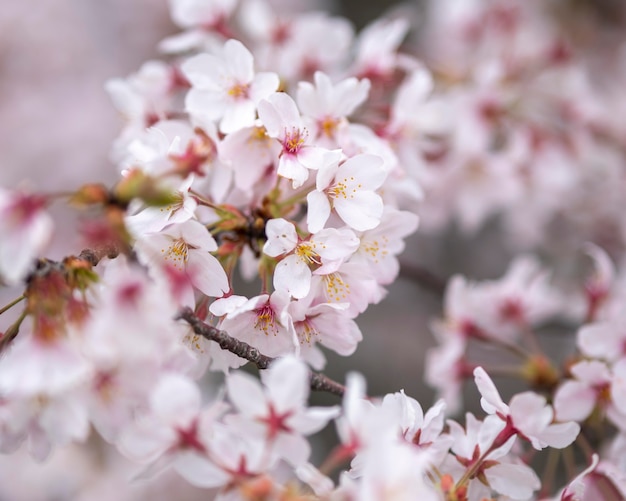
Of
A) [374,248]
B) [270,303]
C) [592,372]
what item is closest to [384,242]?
[374,248]

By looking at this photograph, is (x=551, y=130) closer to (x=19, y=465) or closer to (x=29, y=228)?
(x=29, y=228)

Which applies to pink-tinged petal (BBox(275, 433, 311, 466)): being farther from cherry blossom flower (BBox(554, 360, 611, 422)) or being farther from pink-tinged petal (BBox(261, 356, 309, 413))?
cherry blossom flower (BBox(554, 360, 611, 422))

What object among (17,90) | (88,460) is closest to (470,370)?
(88,460)

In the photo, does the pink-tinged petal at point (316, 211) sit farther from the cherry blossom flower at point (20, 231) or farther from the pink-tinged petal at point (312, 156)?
the cherry blossom flower at point (20, 231)

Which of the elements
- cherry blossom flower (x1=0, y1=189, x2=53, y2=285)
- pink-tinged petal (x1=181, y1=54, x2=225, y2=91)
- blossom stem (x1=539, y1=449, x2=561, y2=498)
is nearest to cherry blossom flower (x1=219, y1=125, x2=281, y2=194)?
pink-tinged petal (x1=181, y1=54, x2=225, y2=91)

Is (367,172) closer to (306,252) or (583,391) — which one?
(306,252)

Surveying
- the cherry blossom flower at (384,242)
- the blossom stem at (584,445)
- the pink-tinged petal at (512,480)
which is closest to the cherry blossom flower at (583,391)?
the blossom stem at (584,445)

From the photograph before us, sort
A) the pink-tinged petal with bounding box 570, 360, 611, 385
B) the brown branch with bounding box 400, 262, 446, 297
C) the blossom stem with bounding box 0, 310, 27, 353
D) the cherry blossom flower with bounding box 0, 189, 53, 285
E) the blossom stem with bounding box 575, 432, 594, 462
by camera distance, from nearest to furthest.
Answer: the cherry blossom flower with bounding box 0, 189, 53, 285 → the blossom stem with bounding box 0, 310, 27, 353 → the pink-tinged petal with bounding box 570, 360, 611, 385 → the blossom stem with bounding box 575, 432, 594, 462 → the brown branch with bounding box 400, 262, 446, 297
